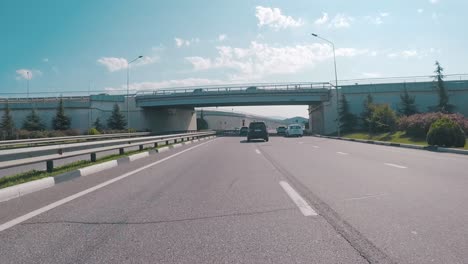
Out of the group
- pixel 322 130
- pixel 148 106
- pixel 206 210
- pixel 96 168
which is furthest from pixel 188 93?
pixel 206 210

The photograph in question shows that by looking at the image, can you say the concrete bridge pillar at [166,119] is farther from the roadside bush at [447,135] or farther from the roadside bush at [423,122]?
the roadside bush at [447,135]

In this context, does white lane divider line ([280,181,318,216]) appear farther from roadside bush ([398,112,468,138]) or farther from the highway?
roadside bush ([398,112,468,138])

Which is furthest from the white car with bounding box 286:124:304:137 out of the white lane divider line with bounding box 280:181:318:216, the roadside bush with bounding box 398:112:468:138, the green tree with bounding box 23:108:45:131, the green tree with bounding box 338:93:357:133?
the white lane divider line with bounding box 280:181:318:216

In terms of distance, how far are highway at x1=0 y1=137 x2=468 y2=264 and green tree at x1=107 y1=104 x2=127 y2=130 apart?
164ft

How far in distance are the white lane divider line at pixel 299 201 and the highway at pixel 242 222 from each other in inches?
0.8

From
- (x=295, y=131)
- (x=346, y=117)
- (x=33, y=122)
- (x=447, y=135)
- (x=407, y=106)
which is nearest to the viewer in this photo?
(x=447, y=135)

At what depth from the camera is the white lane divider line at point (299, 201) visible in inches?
219

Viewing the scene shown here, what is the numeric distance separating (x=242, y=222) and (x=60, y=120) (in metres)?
55.3

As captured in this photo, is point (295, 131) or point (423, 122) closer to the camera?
point (423, 122)

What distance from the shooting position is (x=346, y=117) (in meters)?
48.6

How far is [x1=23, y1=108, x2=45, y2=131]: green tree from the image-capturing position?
52.5 metres

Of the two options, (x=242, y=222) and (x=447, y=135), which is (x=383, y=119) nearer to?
(x=447, y=135)

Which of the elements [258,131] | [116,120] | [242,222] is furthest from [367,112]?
[242,222]

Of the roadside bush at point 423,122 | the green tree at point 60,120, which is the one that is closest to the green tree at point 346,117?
the roadside bush at point 423,122
